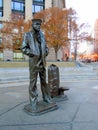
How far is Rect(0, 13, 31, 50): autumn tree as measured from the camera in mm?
33969

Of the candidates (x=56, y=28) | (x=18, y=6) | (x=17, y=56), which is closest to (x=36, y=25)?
(x=56, y=28)

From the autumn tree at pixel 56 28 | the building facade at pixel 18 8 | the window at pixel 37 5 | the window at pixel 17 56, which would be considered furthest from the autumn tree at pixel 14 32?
the window at pixel 37 5

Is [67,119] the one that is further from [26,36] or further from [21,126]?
[26,36]

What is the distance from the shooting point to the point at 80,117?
5.40m

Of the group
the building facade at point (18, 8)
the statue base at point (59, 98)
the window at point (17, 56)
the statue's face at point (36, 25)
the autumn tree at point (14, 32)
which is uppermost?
the building facade at point (18, 8)

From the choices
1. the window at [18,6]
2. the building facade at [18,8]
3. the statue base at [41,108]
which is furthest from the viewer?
the window at [18,6]

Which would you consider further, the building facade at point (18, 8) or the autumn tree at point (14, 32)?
the building facade at point (18, 8)

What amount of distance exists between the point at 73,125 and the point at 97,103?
2372 mm

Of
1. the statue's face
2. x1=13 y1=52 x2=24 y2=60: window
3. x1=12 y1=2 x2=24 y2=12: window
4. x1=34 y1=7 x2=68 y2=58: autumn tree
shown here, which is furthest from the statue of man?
x1=12 y1=2 x2=24 y2=12: window

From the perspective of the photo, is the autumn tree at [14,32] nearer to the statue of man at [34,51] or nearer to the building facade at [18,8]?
the building facade at [18,8]

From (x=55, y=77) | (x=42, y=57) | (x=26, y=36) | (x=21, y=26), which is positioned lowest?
(x=55, y=77)

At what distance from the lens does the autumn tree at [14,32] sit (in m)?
34.0

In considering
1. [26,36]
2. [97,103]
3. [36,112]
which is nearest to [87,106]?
[97,103]

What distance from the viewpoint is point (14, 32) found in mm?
34469
